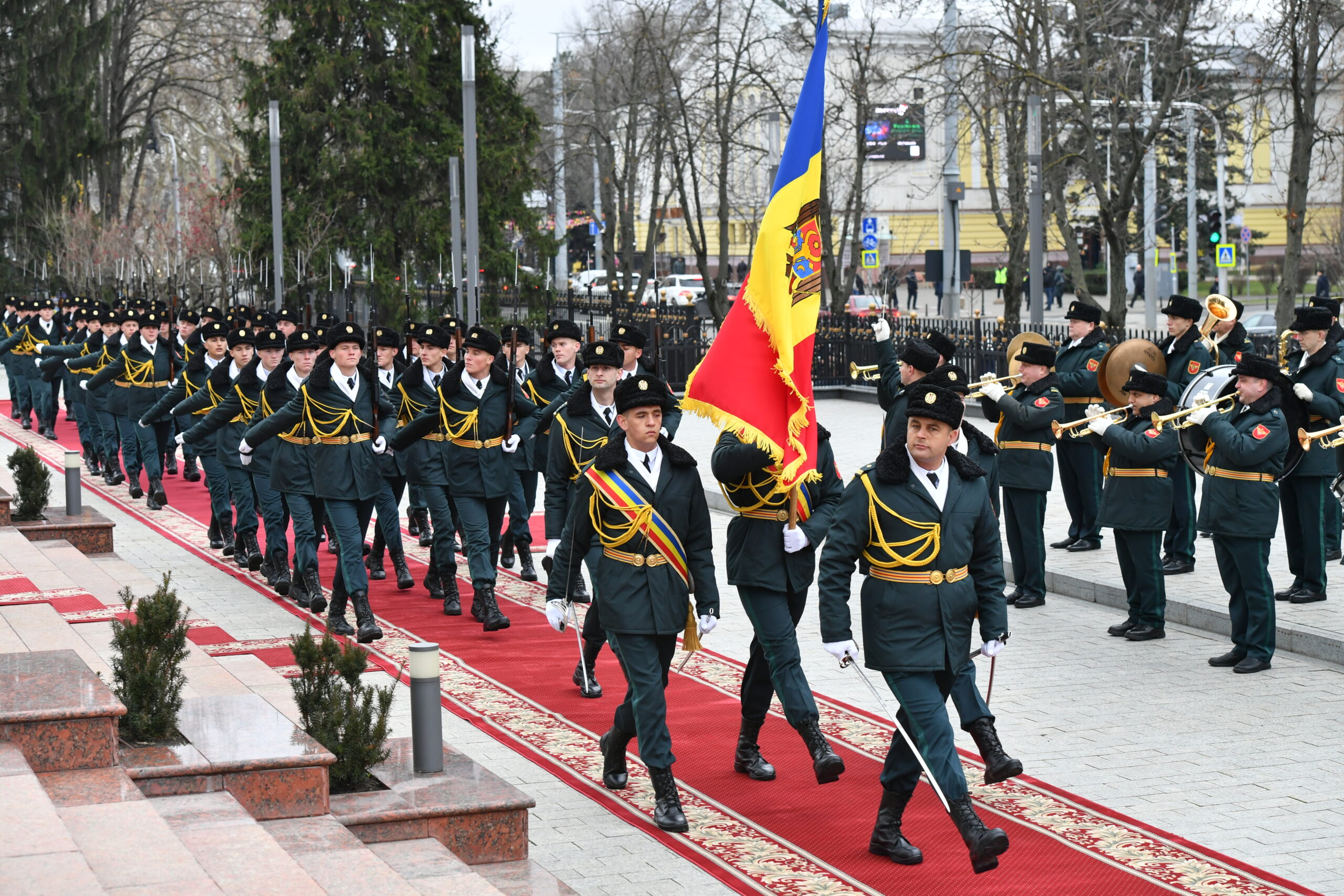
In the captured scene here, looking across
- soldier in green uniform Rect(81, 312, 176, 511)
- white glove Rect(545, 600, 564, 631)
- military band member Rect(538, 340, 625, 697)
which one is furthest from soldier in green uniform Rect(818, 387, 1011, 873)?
soldier in green uniform Rect(81, 312, 176, 511)

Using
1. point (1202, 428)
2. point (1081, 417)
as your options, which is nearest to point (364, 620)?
point (1202, 428)

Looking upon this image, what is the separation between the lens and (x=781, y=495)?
802cm

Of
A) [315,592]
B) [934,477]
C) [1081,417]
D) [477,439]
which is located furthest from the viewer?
[1081,417]

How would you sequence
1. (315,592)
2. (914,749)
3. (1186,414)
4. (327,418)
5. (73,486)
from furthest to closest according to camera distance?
(73,486) → (315,592) → (327,418) → (1186,414) → (914,749)

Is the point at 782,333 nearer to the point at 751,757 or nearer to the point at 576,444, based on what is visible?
the point at 751,757

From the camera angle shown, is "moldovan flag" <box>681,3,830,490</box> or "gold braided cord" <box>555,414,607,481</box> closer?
"moldovan flag" <box>681,3,830,490</box>

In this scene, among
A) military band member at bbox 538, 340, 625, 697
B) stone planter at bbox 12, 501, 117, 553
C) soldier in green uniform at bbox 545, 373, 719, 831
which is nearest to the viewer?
soldier in green uniform at bbox 545, 373, 719, 831

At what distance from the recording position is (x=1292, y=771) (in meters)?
8.16

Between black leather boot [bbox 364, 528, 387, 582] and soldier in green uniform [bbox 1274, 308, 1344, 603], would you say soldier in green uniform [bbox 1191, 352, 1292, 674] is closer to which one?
soldier in green uniform [bbox 1274, 308, 1344, 603]

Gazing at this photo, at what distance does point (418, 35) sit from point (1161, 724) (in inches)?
1139

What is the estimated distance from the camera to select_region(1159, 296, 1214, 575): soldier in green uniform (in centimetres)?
1336

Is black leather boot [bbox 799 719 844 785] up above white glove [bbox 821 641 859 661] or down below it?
below

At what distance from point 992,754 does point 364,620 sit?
216 inches

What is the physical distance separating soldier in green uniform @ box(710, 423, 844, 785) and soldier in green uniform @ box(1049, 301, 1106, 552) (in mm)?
5975
